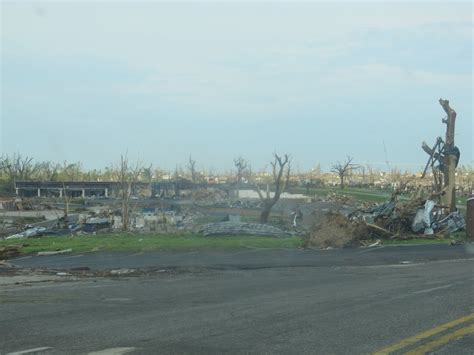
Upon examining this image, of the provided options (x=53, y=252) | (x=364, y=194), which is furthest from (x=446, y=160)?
(x=364, y=194)

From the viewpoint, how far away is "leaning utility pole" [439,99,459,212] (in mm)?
38000

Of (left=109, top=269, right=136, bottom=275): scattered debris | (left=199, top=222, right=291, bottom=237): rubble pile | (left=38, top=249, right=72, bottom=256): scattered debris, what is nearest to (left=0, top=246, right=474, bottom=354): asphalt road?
(left=109, top=269, right=136, bottom=275): scattered debris

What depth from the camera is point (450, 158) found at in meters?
39.0

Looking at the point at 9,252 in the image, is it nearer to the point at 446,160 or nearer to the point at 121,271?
the point at 121,271

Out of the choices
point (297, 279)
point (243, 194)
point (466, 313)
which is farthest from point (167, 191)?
point (466, 313)

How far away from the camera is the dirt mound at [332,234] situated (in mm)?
28250

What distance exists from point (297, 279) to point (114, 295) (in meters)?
4.97

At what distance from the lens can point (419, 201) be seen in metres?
33.7

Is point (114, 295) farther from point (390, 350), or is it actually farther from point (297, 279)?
point (390, 350)

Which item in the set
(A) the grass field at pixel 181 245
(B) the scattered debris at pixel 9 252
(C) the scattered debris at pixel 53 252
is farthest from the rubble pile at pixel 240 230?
(B) the scattered debris at pixel 9 252

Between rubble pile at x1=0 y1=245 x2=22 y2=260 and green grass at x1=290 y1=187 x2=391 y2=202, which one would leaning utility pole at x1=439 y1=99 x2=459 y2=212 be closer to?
green grass at x1=290 y1=187 x2=391 y2=202

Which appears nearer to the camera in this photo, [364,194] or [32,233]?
[32,233]

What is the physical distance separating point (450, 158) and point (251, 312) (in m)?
31.5

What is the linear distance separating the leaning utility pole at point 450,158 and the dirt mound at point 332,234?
11.5m
